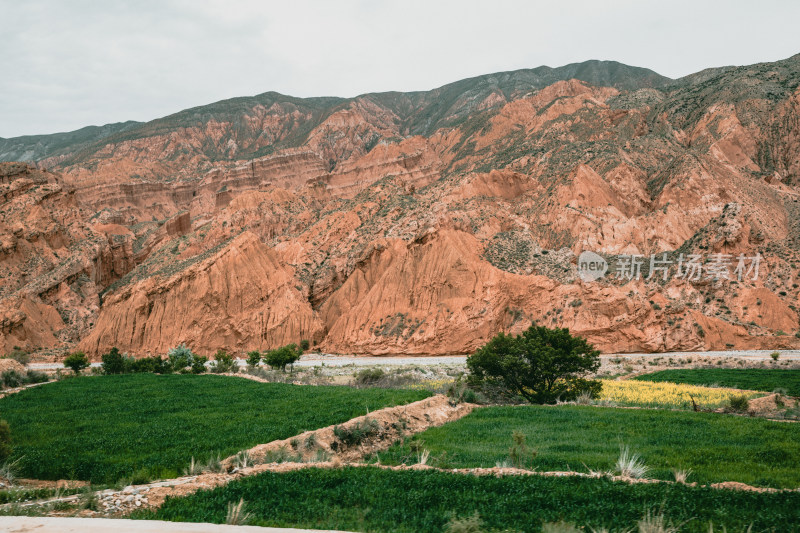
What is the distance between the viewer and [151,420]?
56.0 feet

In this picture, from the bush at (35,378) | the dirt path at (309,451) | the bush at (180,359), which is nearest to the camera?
the dirt path at (309,451)

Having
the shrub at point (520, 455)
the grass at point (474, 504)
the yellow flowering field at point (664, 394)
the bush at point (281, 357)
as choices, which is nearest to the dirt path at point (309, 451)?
the grass at point (474, 504)

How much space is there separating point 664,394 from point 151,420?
75.2 ft

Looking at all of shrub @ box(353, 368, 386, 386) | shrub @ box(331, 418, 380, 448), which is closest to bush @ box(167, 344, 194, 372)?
shrub @ box(353, 368, 386, 386)

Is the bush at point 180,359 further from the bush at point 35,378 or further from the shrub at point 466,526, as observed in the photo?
the shrub at point 466,526

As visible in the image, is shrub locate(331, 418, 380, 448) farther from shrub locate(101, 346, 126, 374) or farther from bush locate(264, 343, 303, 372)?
shrub locate(101, 346, 126, 374)

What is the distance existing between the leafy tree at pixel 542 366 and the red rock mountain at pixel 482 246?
2212 centimetres

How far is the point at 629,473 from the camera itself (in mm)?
9820

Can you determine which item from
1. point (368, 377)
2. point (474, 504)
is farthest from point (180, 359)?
point (474, 504)

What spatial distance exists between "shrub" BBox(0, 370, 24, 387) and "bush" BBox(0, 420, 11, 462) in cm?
2024

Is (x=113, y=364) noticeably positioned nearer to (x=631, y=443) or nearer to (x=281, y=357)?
(x=281, y=357)

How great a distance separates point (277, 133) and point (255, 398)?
154303 millimetres

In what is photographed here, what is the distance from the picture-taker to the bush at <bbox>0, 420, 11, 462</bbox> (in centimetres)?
1233

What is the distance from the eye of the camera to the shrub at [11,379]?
30000mm
